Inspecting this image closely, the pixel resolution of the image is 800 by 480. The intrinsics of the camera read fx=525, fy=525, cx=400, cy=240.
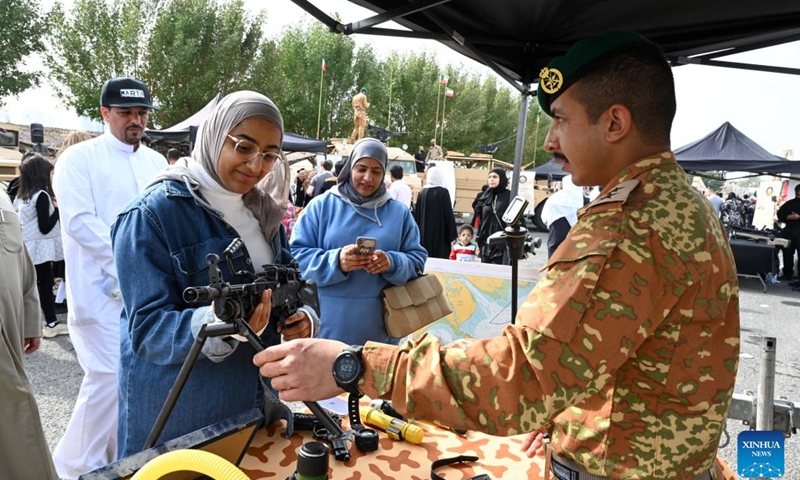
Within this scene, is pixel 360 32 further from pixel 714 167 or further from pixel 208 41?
pixel 208 41

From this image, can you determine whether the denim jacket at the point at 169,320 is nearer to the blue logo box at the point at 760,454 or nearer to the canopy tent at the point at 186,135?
the blue logo box at the point at 760,454

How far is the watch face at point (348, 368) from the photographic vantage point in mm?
1083

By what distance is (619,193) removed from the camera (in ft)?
3.67

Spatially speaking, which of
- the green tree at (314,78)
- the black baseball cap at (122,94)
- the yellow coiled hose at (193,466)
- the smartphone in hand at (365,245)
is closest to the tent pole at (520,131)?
the smartphone in hand at (365,245)

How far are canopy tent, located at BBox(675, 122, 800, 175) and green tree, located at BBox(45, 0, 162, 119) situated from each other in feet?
81.2

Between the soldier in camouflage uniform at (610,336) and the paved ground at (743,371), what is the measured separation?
3.45 meters

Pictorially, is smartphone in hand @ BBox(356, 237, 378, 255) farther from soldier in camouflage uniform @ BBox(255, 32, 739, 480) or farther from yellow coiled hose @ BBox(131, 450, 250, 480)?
yellow coiled hose @ BBox(131, 450, 250, 480)

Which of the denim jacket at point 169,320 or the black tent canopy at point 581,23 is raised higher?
the black tent canopy at point 581,23

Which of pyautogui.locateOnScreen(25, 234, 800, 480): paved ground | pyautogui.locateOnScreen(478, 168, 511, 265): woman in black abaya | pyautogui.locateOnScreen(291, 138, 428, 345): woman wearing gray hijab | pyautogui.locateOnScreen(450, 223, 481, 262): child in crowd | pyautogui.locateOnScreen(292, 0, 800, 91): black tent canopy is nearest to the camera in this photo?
pyautogui.locateOnScreen(292, 0, 800, 91): black tent canopy

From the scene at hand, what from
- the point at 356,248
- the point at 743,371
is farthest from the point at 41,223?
the point at 743,371

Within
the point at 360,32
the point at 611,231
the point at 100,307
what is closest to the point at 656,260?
the point at 611,231

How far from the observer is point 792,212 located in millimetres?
11961

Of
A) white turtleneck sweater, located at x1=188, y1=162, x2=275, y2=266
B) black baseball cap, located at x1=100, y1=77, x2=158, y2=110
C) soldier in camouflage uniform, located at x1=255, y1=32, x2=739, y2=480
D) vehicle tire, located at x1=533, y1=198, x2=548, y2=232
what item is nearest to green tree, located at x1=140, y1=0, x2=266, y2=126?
vehicle tire, located at x1=533, y1=198, x2=548, y2=232

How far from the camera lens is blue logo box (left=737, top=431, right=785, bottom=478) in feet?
6.15
